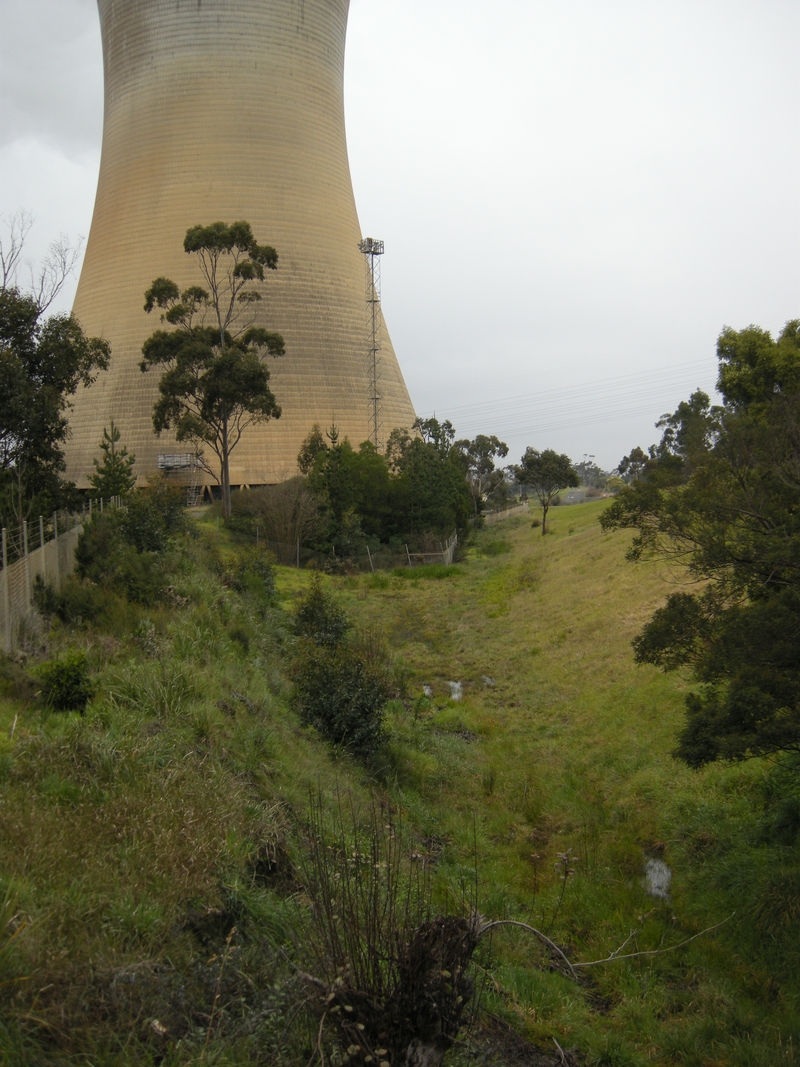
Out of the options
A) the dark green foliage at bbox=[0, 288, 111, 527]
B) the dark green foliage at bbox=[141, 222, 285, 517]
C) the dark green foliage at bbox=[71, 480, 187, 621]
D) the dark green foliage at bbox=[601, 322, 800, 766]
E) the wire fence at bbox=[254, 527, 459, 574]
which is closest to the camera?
the dark green foliage at bbox=[601, 322, 800, 766]

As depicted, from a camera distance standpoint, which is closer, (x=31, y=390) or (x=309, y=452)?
(x=31, y=390)

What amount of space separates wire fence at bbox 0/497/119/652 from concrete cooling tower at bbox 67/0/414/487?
16485 mm

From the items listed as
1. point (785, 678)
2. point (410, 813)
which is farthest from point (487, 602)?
point (785, 678)

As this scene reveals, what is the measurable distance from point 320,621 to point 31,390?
5819 millimetres

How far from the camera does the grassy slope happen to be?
11.5ft

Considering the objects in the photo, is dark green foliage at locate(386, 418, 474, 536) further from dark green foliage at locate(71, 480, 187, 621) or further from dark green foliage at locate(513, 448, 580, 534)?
dark green foliage at locate(71, 480, 187, 621)

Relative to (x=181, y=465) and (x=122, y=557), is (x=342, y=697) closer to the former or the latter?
(x=122, y=557)

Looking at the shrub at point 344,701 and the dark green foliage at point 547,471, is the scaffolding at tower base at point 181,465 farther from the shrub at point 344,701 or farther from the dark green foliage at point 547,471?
the shrub at point 344,701

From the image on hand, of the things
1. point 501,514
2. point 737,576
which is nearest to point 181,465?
point 737,576

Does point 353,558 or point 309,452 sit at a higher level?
point 309,452

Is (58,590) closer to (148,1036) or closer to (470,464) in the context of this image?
(148,1036)

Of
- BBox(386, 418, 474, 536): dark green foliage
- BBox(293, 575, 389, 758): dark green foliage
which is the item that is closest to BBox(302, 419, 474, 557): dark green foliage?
BBox(386, 418, 474, 536): dark green foliage

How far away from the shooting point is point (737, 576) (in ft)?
19.3

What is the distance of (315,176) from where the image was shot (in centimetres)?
2862
